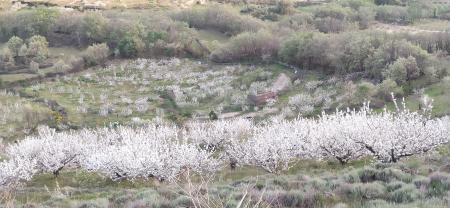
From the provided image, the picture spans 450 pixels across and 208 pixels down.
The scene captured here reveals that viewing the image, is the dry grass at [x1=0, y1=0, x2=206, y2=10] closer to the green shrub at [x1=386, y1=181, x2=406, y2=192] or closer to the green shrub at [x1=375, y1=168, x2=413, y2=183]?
the green shrub at [x1=375, y1=168, x2=413, y2=183]

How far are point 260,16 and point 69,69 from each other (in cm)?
3871

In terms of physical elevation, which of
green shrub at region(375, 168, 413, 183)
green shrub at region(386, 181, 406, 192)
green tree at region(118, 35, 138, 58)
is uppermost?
green shrub at region(386, 181, 406, 192)

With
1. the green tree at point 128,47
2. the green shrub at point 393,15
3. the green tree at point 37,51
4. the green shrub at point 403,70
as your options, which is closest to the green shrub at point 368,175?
the green shrub at point 403,70

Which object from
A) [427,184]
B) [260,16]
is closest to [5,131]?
[427,184]

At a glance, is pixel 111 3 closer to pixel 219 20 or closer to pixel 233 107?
pixel 219 20

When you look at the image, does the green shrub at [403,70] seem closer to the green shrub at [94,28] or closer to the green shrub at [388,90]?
the green shrub at [388,90]

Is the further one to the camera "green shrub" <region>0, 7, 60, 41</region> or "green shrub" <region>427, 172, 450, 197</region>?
"green shrub" <region>0, 7, 60, 41</region>

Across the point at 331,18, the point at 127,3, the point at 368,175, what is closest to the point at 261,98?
the point at 368,175

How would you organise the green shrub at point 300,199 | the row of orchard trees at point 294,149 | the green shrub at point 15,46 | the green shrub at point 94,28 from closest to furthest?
the green shrub at point 300,199 < the row of orchard trees at point 294,149 < the green shrub at point 15,46 < the green shrub at point 94,28

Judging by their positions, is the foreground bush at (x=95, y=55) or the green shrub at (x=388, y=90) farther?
the foreground bush at (x=95, y=55)

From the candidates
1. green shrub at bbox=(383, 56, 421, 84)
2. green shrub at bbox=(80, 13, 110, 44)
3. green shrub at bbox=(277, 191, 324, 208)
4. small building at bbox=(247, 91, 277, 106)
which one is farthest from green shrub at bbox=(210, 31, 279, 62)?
green shrub at bbox=(277, 191, 324, 208)

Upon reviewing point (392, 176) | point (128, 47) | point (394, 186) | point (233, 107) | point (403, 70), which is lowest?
point (233, 107)

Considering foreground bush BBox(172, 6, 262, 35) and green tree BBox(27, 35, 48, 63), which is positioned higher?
foreground bush BBox(172, 6, 262, 35)

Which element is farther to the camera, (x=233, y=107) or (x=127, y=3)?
(x=127, y=3)
